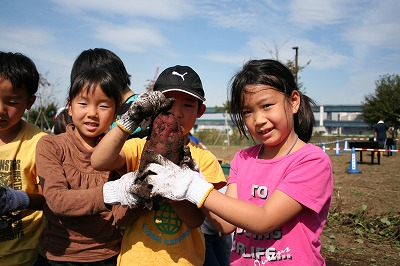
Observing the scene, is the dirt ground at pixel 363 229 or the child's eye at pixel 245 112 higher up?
the child's eye at pixel 245 112

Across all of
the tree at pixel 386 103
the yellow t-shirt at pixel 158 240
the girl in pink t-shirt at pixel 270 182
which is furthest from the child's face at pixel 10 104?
the tree at pixel 386 103

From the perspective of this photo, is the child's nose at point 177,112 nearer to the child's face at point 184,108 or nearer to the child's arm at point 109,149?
the child's face at point 184,108

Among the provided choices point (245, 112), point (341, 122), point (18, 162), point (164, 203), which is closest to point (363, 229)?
point (245, 112)

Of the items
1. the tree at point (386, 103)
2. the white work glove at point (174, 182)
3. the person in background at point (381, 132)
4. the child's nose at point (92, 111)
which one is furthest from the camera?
the tree at point (386, 103)

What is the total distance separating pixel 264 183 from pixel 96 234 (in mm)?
929

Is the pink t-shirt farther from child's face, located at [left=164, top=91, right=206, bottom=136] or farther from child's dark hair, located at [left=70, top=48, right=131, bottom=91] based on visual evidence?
child's dark hair, located at [left=70, top=48, right=131, bottom=91]

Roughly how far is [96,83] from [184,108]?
0.51 m

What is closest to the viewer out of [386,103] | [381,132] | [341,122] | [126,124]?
[126,124]

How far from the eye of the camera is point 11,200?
1943mm

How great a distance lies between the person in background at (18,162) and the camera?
219 centimetres

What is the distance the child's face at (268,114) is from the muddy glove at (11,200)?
52.2 inches

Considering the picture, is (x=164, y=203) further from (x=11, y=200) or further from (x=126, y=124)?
(x=11, y=200)

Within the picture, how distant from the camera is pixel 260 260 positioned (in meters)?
1.77

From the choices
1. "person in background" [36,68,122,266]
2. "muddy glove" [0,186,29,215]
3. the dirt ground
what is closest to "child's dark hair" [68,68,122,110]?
"person in background" [36,68,122,266]
